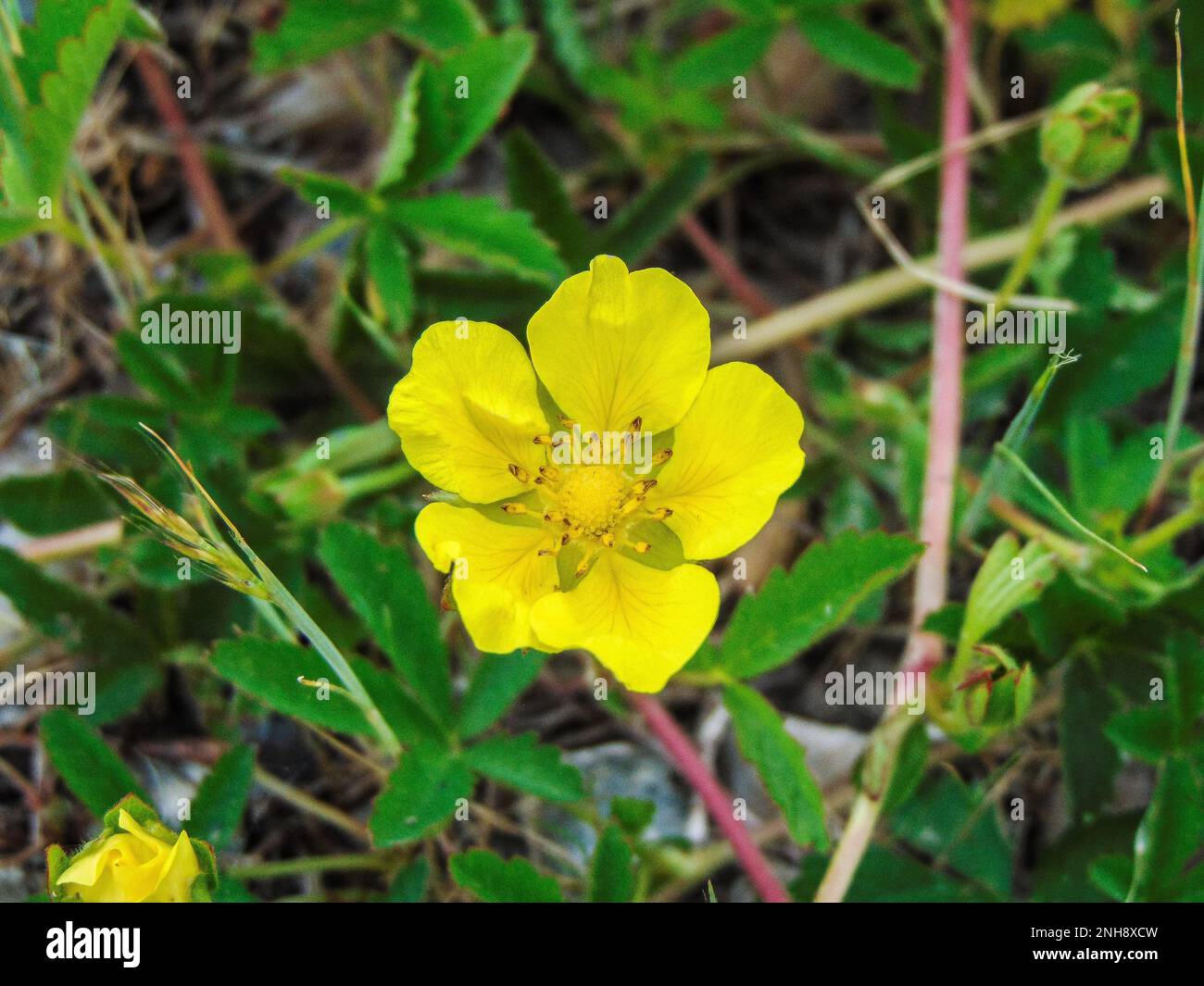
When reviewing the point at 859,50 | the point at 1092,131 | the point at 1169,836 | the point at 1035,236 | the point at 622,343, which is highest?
the point at 859,50

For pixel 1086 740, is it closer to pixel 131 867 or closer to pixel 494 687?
pixel 494 687

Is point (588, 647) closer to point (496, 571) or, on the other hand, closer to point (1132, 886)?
point (496, 571)

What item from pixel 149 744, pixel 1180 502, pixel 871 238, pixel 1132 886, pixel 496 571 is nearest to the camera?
pixel 496 571

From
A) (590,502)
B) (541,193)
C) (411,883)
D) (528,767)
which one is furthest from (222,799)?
(541,193)

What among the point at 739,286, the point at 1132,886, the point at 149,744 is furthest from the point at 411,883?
the point at 739,286

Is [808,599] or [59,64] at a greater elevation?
[59,64]

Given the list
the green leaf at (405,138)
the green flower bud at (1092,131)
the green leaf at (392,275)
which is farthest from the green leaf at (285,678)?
the green flower bud at (1092,131)
